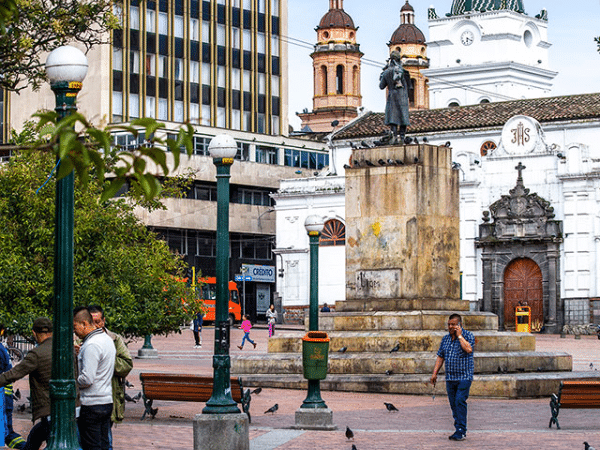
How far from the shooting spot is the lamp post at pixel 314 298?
1531 centimetres

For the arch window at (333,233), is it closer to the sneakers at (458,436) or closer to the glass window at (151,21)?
the glass window at (151,21)

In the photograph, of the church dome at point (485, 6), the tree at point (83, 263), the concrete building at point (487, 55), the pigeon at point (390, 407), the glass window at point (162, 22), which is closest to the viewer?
the pigeon at point (390, 407)

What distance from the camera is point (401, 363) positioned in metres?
20.8

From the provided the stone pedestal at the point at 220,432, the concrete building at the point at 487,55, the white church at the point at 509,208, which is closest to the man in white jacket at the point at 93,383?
the stone pedestal at the point at 220,432

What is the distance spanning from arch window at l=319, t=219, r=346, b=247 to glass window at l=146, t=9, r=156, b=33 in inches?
743

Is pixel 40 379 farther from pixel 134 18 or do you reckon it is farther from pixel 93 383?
pixel 134 18

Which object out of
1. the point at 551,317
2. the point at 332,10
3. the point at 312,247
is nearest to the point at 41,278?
the point at 312,247

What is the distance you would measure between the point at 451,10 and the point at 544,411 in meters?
67.5

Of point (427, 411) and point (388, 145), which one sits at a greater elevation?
point (388, 145)

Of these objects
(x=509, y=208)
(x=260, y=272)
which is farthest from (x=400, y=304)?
(x=260, y=272)

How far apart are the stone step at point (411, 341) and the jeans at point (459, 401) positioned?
21.1 feet

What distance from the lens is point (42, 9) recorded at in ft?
50.0

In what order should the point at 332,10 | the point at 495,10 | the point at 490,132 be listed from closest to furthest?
the point at 490,132, the point at 495,10, the point at 332,10

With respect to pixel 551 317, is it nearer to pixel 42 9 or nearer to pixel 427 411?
pixel 427 411
